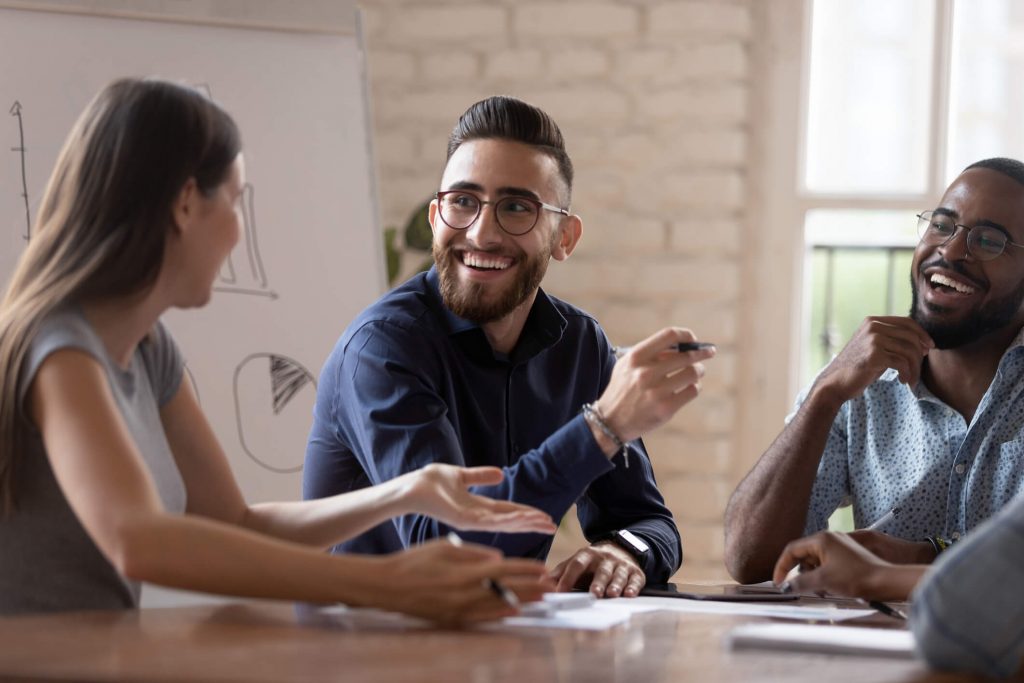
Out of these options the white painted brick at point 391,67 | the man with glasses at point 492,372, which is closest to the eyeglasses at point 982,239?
the man with glasses at point 492,372

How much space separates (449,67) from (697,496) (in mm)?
1307

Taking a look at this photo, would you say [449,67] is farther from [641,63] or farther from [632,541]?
[632,541]

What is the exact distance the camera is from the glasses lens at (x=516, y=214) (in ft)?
6.46

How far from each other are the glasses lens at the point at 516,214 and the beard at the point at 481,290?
0.04 meters

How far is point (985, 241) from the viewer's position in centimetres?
200

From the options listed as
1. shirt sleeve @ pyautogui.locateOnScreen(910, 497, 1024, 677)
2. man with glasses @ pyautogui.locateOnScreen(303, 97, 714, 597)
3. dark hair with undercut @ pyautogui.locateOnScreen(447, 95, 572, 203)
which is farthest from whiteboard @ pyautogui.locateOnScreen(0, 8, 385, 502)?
shirt sleeve @ pyautogui.locateOnScreen(910, 497, 1024, 677)

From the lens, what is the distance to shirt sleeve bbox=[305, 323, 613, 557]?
1605mm

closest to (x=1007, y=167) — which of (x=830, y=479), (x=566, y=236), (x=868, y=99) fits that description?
(x=830, y=479)

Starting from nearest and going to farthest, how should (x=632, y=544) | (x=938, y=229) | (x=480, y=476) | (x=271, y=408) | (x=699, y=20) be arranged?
1. (x=480, y=476)
2. (x=632, y=544)
3. (x=938, y=229)
4. (x=271, y=408)
5. (x=699, y=20)

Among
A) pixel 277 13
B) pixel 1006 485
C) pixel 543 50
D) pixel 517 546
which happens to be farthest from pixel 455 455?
pixel 543 50

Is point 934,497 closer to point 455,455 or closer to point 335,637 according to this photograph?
point 455,455

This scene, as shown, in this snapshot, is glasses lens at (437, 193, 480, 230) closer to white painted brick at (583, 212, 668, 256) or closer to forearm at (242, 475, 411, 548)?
forearm at (242, 475, 411, 548)

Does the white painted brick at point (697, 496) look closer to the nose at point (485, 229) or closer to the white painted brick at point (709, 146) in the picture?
the white painted brick at point (709, 146)

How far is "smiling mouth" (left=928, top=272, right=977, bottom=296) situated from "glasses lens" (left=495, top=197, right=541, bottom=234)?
668mm
